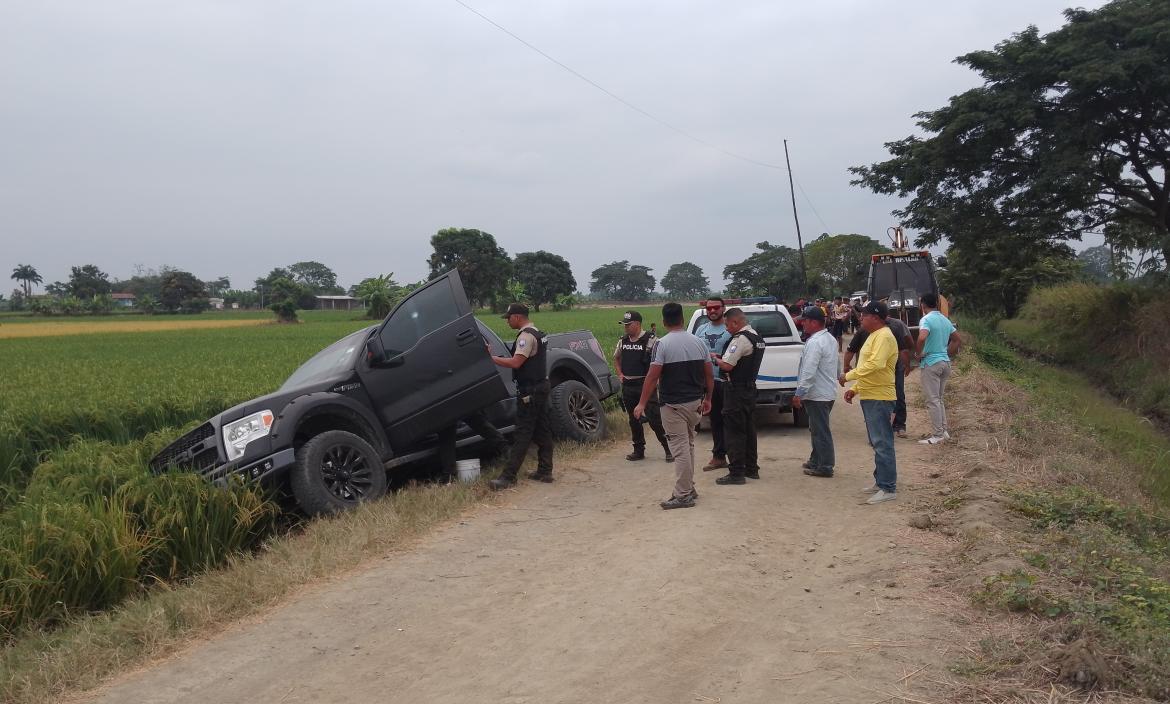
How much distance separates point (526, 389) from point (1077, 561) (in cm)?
488

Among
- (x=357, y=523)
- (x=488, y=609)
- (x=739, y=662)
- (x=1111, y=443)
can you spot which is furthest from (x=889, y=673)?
(x=1111, y=443)

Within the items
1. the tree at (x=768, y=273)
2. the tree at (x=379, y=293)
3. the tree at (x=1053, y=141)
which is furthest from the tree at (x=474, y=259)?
the tree at (x=1053, y=141)

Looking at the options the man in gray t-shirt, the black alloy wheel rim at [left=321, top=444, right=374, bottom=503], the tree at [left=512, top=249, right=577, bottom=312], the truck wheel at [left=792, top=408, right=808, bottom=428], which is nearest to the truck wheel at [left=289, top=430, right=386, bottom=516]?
the black alloy wheel rim at [left=321, top=444, right=374, bottom=503]

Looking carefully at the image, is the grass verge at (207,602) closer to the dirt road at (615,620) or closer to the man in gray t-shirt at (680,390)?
the dirt road at (615,620)

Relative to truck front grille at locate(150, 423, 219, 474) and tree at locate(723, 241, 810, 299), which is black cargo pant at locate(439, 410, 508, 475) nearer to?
truck front grille at locate(150, 423, 219, 474)

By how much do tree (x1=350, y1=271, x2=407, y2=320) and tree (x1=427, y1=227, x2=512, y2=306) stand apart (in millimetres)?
4275

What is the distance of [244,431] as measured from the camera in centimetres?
691

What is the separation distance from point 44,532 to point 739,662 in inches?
208

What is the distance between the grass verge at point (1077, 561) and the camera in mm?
3504

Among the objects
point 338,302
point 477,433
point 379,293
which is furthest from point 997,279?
point 338,302

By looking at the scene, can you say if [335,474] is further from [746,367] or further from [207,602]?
[746,367]

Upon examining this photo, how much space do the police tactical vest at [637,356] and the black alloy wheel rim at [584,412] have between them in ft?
2.85

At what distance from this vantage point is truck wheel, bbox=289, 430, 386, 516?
6.79 metres

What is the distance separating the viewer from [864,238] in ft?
239
